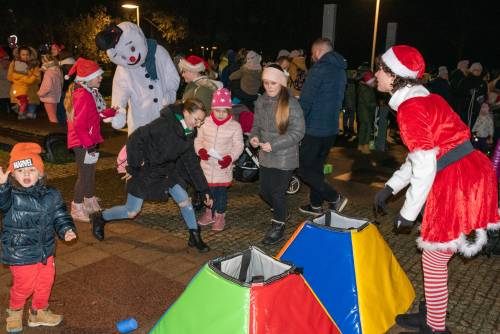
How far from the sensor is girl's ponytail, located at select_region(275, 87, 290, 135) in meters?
5.29

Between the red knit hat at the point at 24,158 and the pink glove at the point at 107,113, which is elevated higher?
the red knit hat at the point at 24,158

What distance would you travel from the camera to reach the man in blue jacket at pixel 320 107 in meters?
6.10

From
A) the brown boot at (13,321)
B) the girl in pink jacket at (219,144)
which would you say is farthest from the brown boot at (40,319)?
the girl in pink jacket at (219,144)

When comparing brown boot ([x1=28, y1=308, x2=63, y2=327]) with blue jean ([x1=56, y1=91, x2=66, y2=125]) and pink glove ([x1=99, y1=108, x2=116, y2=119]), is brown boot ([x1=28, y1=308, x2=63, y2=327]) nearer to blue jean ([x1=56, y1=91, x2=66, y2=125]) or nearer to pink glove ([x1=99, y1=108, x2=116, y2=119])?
pink glove ([x1=99, y1=108, x2=116, y2=119])

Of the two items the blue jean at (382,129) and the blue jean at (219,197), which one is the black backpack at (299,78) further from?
the blue jean at (219,197)

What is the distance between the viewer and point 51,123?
1391 centimetres

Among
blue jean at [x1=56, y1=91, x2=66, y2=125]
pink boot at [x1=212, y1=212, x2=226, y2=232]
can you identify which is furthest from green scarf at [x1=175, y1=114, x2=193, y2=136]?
blue jean at [x1=56, y1=91, x2=66, y2=125]

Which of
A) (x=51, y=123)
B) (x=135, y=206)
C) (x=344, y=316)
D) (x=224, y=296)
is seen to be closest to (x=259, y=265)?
(x=224, y=296)

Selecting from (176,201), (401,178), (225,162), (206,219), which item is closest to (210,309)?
(401,178)

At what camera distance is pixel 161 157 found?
502cm

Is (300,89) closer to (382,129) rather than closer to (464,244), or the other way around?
(382,129)

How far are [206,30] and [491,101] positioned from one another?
100 feet

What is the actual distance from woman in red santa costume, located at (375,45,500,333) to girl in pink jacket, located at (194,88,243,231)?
7.89 feet

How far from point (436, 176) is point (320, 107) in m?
2.75
